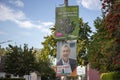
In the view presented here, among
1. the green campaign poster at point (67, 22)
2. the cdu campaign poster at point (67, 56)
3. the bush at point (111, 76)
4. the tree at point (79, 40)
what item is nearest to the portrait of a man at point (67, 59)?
the cdu campaign poster at point (67, 56)

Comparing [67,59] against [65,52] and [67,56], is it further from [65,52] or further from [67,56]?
→ [65,52]

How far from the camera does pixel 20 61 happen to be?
70.6 metres

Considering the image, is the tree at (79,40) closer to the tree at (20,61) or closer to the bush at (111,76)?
the tree at (20,61)

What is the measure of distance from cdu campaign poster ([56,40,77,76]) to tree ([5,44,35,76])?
4868cm

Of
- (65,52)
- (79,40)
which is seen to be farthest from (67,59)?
(79,40)

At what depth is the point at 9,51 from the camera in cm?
7294

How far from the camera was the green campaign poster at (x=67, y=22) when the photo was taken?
2134 cm

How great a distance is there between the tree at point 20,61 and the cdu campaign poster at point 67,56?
4868 centimetres

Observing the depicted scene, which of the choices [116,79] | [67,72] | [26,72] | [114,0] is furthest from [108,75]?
[26,72]

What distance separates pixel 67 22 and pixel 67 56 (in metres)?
2.03

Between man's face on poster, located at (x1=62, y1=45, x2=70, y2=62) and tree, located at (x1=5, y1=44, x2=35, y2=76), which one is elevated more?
tree, located at (x1=5, y1=44, x2=35, y2=76)

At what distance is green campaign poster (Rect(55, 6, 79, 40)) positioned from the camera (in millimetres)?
21344

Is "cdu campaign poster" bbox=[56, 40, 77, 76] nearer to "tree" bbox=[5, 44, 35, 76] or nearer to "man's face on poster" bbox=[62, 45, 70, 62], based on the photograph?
"man's face on poster" bbox=[62, 45, 70, 62]

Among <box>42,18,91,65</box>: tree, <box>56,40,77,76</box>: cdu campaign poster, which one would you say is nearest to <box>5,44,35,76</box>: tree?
<box>42,18,91,65</box>: tree
